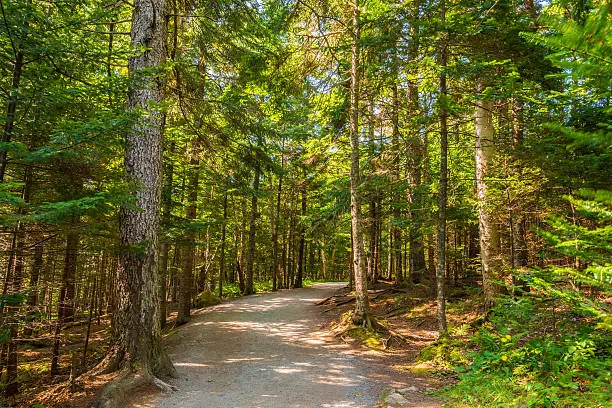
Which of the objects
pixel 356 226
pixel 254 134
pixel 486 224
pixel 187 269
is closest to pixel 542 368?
pixel 486 224

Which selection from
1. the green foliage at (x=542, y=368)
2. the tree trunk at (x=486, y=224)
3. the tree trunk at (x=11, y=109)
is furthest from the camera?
the tree trunk at (x=486, y=224)

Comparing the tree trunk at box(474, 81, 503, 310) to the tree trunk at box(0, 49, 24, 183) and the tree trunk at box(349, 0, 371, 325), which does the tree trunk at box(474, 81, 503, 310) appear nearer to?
the tree trunk at box(349, 0, 371, 325)

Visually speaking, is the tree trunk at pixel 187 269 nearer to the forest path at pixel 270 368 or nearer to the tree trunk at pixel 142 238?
the forest path at pixel 270 368

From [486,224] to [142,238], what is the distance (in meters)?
8.96

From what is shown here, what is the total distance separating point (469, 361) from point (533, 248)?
4416 mm

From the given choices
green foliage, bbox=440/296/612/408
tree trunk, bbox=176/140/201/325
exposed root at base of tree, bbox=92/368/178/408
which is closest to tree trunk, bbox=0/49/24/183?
exposed root at base of tree, bbox=92/368/178/408

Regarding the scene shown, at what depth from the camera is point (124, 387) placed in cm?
571

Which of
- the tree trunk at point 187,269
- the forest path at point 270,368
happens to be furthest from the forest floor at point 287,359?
the tree trunk at point 187,269

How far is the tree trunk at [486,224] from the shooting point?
8664 mm

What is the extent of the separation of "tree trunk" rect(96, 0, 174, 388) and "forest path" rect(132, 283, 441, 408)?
96cm

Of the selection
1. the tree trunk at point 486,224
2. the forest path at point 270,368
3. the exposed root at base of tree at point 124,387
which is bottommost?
the forest path at point 270,368

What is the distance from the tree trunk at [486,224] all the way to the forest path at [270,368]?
376 centimetres

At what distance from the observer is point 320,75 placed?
1144 centimetres

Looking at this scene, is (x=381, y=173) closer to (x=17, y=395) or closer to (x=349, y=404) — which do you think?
(x=349, y=404)
